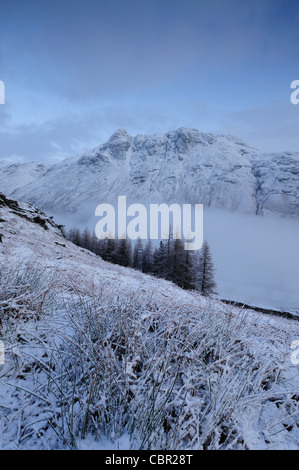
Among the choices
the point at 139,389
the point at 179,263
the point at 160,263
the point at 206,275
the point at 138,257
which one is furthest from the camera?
the point at 138,257

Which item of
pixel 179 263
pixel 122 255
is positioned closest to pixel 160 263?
pixel 179 263

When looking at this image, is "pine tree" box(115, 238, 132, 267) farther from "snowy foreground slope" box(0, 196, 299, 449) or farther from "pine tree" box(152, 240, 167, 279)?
"snowy foreground slope" box(0, 196, 299, 449)

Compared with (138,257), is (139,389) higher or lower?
higher

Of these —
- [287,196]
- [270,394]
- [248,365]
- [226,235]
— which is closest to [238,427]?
[270,394]

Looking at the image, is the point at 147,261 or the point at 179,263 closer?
the point at 179,263

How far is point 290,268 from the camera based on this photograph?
77.2 m
